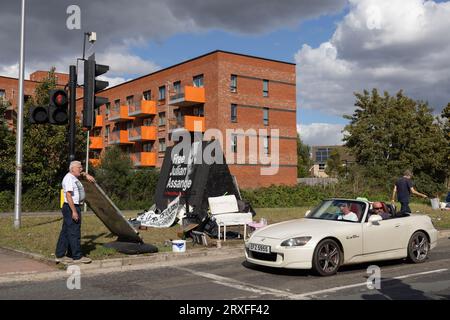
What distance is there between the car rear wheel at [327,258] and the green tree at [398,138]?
34542 mm

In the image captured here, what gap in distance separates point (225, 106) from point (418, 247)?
118 ft

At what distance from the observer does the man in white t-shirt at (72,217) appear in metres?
9.21

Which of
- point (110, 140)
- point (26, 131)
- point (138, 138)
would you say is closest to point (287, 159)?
A: point (138, 138)

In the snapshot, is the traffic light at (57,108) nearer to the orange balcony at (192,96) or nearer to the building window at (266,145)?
the orange balcony at (192,96)

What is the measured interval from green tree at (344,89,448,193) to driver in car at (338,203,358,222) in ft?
110

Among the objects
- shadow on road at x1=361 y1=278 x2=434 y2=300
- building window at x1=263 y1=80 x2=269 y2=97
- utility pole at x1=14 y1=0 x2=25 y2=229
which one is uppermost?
building window at x1=263 y1=80 x2=269 y2=97

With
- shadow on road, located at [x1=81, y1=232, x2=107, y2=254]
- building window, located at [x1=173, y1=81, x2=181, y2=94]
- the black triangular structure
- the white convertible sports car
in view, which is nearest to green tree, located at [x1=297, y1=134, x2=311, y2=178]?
building window, located at [x1=173, y1=81, x2=181, y2=94]

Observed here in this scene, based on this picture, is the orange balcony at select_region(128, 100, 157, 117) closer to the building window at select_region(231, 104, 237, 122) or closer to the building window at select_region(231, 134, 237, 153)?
the building window at select_region(231, 104, 237, 122)

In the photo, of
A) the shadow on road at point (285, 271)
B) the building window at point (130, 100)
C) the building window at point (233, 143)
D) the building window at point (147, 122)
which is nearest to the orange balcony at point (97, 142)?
the building window at point (130, 100)

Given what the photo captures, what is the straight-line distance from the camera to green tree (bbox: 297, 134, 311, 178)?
8600cm

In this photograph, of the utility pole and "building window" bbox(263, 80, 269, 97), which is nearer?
the utility pole

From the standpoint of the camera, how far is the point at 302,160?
90.9 meters

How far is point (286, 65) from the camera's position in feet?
164

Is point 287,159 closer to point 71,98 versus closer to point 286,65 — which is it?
point 286,65
